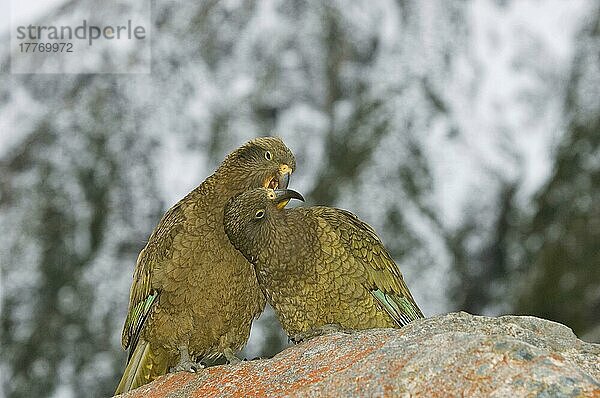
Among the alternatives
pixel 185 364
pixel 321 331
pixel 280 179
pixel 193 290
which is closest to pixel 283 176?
pixel 280 179

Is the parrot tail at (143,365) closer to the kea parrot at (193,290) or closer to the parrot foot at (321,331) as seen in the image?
the kea parrot at (193,290)

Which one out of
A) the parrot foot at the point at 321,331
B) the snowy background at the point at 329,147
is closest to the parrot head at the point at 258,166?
the parrot foot at the point at 321,331

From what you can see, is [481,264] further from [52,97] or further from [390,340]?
[390,340]

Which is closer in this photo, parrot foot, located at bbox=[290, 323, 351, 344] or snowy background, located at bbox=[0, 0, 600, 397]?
parrot foot, located at bbox=[290, 323, 351, 344]

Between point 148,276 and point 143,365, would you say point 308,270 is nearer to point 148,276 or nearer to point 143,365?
point 148,276

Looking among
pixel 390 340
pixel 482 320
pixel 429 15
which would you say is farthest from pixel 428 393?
pixel 429 15

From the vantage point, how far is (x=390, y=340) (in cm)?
459

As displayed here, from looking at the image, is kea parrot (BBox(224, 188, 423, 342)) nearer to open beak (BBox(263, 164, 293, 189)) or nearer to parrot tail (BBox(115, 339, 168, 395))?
open beak (BBox(263, 164, 293, 189))

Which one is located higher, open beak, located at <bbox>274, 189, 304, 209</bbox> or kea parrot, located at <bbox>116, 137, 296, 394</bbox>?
open beak, located at <bbox>274, 189, 304, 209</bbox>

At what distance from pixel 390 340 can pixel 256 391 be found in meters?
0.88

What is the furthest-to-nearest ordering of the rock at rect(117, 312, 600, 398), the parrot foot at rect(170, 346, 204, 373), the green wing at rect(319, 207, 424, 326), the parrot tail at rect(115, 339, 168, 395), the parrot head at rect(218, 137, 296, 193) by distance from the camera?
the parrot head at rect(218, 137, 296, 193)
the parrot tail at rect(115, 339, 168, 395)
the green wing at rect(319, 207, 424, 326)
the parrot foot at rect(170, 346, 204, 373)
the rock at rect(117, 312, 600, 398)

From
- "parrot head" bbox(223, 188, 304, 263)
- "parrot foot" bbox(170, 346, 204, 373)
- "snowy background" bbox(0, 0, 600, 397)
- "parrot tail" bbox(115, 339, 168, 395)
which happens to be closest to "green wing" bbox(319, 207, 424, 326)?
"parrot head" bbox(223, 188, 304, 263)

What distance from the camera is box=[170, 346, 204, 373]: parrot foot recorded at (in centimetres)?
598

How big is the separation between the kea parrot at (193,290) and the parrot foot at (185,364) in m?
0.01
